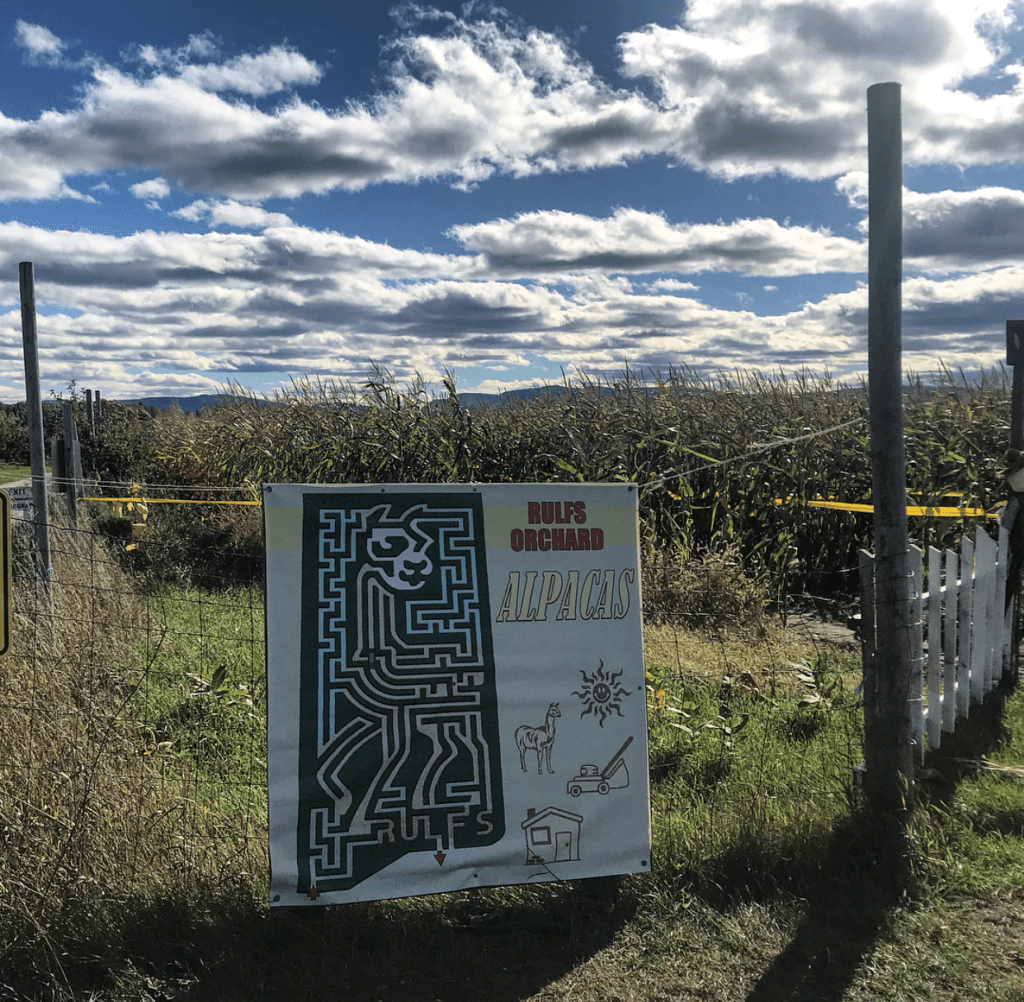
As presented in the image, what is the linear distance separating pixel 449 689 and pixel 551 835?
73 centimetres

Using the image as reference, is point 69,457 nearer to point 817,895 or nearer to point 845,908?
point 817,895

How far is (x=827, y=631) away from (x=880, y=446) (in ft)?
14.4

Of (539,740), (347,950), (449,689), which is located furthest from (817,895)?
(347,950)

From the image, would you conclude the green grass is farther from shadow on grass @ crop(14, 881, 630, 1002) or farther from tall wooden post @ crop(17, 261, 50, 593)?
tall wooden post @ crop(17, 261, 50, 593)

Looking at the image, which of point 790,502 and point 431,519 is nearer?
point 431,519

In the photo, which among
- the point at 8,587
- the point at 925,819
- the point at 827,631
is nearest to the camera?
the point at 8,587

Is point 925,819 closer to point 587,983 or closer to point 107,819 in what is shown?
point 587,983

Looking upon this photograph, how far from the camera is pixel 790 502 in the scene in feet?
31.9

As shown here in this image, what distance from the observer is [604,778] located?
12.1ft

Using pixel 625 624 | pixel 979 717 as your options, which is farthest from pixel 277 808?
pixel 979 717

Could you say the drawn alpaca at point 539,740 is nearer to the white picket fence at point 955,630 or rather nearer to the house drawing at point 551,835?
the house drawing at point 551,835

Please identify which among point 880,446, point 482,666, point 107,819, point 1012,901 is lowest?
point 1012,901

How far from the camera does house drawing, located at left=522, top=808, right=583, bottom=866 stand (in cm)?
357

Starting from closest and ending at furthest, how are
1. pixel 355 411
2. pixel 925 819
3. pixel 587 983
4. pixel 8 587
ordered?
pixel 8 587, pixel 587 983, pixel 925 819, pixel 355 411
